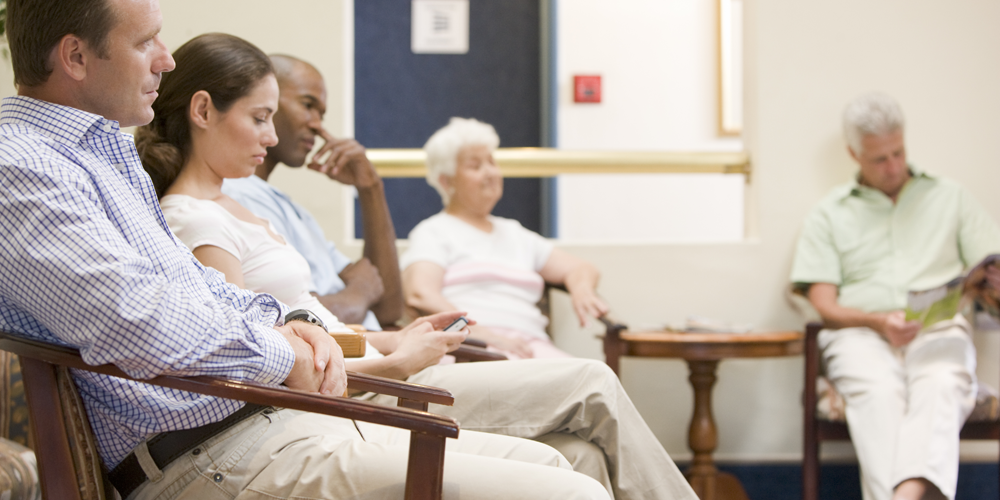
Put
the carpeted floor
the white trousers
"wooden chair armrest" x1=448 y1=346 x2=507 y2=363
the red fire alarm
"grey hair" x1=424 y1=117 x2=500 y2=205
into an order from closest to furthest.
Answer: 1. "wooden chair armrest" x1=448 y1=346 x2=507 y2=363
2. the white trousers
3. "grey hair" x1=424 y1=117 x2=500 y2=205
4. the carpeted floor
5. the red fire alarm

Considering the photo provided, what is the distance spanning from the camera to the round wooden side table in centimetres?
248

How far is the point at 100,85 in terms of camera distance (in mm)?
1103

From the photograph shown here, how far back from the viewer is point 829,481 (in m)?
2.99

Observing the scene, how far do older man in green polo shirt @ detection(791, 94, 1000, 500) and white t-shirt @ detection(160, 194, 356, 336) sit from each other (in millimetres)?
1734

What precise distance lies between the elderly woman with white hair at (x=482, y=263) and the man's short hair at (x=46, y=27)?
55.2 inches

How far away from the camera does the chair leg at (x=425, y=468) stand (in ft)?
3.26

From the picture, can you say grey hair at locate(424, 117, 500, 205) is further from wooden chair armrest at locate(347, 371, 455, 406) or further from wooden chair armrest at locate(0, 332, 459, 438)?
wooden chair armrest at locate(0, 332, 459, 438)

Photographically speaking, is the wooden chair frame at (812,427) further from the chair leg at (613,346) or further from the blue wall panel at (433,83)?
the blue wall panel at (433,83)

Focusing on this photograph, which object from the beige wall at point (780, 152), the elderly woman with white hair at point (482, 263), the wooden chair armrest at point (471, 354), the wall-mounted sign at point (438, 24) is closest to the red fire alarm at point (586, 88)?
the wall-mounted sign at point (438, 24)

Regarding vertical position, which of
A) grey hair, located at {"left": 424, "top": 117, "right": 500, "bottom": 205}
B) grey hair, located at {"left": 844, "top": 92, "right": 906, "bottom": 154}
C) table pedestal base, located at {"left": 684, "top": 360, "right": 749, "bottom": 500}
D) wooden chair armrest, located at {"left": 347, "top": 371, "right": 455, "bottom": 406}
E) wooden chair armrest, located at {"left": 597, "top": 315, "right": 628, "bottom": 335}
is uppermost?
grey hair, located at {"left": 844, "top": 92, "right": 906, "bottom": 154}

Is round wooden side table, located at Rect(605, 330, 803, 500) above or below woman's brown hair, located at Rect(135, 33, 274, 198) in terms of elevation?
below

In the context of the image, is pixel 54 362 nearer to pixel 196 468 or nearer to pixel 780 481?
pixel 196 468

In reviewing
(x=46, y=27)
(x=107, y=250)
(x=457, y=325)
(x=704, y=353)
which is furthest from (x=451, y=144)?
(x=107, y=250)

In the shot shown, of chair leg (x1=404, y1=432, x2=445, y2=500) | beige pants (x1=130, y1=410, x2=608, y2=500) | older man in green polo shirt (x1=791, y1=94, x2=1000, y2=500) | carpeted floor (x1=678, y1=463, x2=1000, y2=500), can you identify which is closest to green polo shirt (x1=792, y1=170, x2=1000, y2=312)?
older man in green polo shirt (x1=791, y1=94, x2=1000, y2=500)
